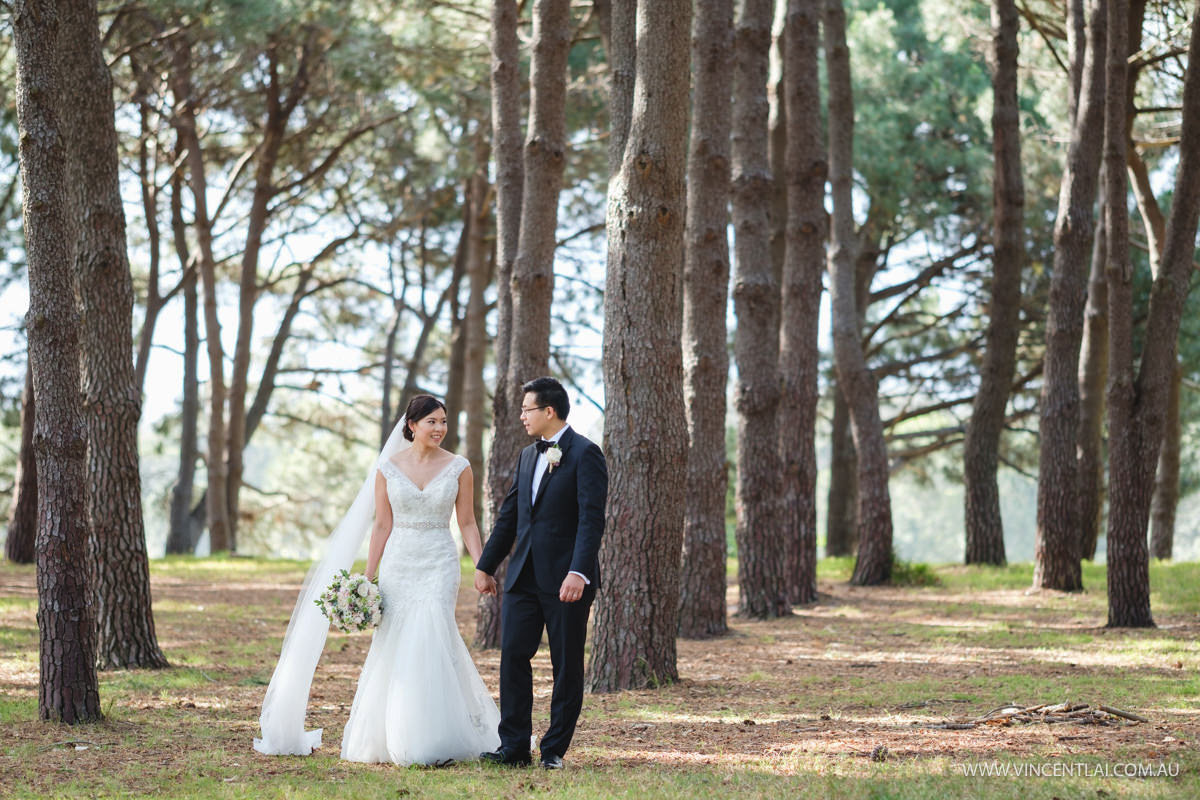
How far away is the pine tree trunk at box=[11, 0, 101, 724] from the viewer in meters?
6.98

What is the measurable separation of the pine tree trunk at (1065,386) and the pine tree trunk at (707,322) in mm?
4751

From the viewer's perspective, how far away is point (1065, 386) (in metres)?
14.0

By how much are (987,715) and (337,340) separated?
81.0 ft

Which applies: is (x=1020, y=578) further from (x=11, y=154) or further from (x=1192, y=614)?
(x=11, y=154)

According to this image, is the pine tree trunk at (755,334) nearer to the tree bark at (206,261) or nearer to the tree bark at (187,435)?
the tree bark at (206,261)

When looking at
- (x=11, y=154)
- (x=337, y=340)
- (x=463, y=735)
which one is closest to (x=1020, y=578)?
(x=463, y=735)

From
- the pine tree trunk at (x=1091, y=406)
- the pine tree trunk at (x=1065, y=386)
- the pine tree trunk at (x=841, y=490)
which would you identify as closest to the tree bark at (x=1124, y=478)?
the pine tree trunk at (x=1065, y=386)

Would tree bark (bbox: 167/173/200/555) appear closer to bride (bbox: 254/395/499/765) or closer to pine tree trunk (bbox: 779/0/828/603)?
pine tree trunk (bbox: 779/0/828/603)

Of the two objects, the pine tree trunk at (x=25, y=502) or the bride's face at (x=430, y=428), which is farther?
the pine tree trunk at (x=25, y=502)

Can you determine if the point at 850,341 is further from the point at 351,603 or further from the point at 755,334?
the point at 351,603

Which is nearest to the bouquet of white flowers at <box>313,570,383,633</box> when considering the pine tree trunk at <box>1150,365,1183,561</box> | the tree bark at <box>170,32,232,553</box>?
the tree bark at <box>170,32,232,553</box>

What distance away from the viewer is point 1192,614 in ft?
39.0

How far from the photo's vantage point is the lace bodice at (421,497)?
6590 millimetres

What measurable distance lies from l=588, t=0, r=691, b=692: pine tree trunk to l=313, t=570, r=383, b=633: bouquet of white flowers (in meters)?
2.53
